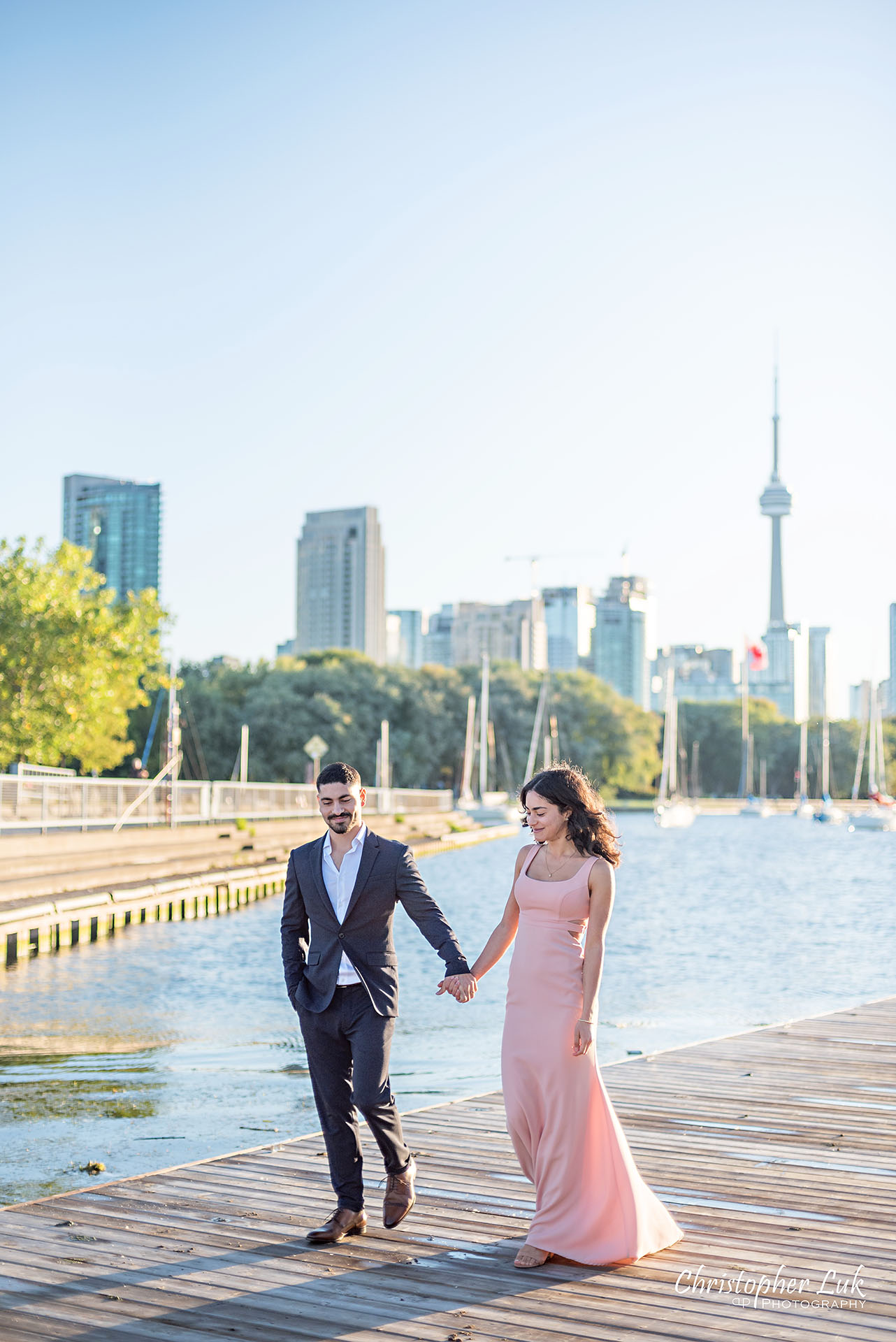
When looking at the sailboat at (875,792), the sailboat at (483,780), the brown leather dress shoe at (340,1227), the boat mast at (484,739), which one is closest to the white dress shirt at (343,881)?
the brown leather dress shoe at (340,1227)

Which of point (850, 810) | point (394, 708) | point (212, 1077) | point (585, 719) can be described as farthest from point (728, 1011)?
point (850, 810)

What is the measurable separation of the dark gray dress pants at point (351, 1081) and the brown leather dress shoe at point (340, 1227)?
0.12 ft

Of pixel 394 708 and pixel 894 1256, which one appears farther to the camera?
pixel 394 708

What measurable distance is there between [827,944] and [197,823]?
21.2 meters

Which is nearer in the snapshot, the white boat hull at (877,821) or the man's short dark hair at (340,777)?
the man's short dark hair at (340,777)

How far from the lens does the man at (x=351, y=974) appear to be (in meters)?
5.83

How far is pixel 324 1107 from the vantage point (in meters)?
5.94

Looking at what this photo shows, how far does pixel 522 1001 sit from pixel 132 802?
3149 centimetres

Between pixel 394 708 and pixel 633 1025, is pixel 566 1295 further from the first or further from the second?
pixel 394 708

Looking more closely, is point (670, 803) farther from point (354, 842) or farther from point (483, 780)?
point (354, 842)

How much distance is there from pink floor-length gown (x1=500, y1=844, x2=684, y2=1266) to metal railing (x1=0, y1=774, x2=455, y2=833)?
17.0 m

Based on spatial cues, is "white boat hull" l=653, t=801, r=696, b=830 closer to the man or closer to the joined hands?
the man

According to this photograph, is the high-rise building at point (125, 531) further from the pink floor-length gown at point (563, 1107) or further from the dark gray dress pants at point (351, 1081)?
the pink floor-length gown at point (563, 1107)

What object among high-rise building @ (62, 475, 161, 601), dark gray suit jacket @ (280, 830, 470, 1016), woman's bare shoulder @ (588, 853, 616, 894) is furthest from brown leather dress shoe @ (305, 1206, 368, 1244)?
high-rise building @ (62, 475, 161, 601)
